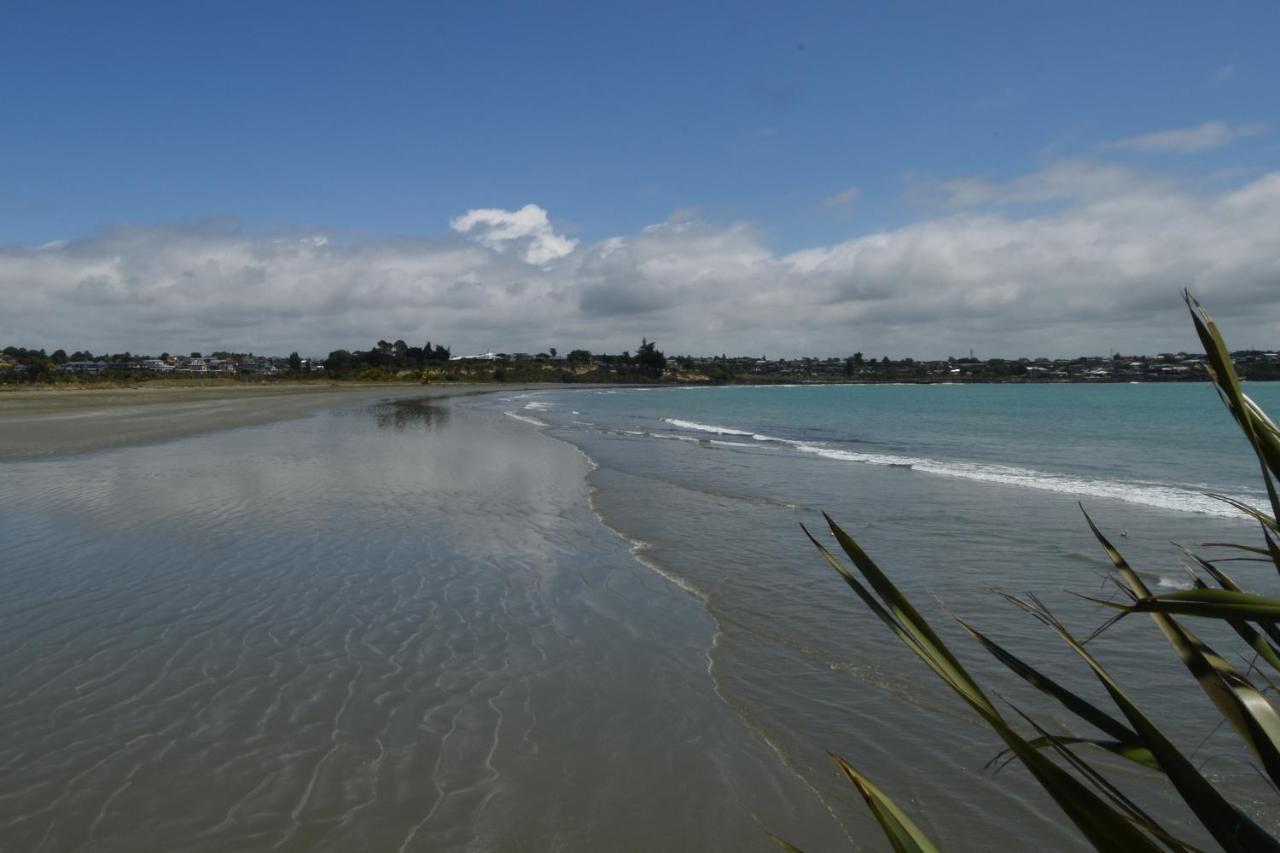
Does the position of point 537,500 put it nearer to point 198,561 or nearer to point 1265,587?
point 198,561

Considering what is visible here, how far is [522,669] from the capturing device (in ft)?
20.7

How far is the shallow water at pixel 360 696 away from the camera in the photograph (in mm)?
4180

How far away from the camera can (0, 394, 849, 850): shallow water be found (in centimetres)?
418

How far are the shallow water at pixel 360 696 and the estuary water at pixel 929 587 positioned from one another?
552mm

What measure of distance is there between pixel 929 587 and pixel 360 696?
19.6 ft

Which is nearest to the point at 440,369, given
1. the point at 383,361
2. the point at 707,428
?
the point at 383,361

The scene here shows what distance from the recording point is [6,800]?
4258 millimetres

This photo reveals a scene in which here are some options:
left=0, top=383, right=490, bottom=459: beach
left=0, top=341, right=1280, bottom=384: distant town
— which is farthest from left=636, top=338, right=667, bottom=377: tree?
left=0, top=383, right=490, bottom=459: beach

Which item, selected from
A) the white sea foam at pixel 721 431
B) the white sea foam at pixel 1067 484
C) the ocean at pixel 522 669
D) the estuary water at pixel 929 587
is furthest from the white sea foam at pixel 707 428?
the ocean at pixel 522 669

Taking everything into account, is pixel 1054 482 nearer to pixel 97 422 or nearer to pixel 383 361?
pixel 97 422

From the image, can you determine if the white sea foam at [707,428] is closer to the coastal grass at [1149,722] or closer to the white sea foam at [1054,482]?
the white sea foam at [1054,482]

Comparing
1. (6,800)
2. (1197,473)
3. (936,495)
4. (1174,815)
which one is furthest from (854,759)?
(1197,473)

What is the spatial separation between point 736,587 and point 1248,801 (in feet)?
16.6

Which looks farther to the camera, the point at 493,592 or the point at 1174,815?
the point at 493,592
